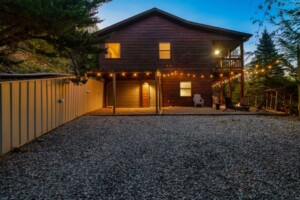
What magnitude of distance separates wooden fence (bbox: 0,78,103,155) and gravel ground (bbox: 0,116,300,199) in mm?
311

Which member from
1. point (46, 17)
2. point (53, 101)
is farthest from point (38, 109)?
point (46, 17)

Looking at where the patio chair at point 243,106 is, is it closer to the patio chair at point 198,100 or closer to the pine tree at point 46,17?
the patio chair at point 198,100

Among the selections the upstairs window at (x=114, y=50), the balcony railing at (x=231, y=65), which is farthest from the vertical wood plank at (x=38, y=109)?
the balcony railing at (x=231, y=65)

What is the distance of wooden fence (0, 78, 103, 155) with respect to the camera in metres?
4.44

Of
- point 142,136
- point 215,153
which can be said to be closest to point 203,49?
point 142,136

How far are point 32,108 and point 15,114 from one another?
32.6 inches

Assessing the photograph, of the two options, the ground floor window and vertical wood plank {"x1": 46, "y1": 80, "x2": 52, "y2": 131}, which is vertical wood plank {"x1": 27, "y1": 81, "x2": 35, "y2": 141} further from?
the ground floor window

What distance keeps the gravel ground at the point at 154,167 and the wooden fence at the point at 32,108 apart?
311 mm

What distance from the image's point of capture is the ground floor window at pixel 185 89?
15.3 meters

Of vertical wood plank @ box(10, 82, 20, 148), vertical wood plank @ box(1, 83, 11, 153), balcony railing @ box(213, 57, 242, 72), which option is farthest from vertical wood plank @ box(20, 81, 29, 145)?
balcony railing @ box(213, 57, 242, 72)

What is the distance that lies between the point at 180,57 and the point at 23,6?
12.4m

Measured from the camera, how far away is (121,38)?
49.4ft

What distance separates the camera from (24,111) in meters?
5.14

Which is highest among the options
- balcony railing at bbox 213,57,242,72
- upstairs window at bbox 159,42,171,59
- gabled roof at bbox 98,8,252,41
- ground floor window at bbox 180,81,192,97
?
gabled roof at bbox 98,8,252,41
